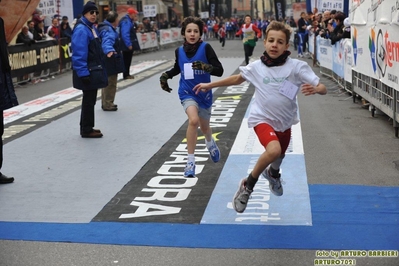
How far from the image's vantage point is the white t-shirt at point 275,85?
628 centimetres

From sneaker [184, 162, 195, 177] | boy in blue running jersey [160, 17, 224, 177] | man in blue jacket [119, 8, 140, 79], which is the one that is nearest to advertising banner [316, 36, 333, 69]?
man in blue jacket [119, 8, 140, 79]

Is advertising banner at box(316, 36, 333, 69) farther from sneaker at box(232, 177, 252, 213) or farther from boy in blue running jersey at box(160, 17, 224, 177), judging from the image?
sneaker at box(232, 177, 252, 213)

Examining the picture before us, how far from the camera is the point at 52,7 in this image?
26.7 meters

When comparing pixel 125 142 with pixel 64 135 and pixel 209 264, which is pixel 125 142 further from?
pixel 209 264

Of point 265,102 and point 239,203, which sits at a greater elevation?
point 265,102

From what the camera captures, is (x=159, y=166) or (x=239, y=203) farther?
(x=159, y=166)

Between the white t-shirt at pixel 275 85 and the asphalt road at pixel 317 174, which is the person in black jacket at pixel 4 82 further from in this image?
the white t-shirt at pixel 275 85

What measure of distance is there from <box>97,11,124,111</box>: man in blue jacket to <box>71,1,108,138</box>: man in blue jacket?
1944 millimetres

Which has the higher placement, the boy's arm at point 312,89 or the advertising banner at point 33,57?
the boy's arm at point 312,89

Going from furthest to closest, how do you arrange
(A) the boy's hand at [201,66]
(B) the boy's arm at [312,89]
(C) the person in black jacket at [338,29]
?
(C) the person in black jacket at [338,29] < (A) the boy's hand at [201,66] < (B) the boy's arm at [312,89]

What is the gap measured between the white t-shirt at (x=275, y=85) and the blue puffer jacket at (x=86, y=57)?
15.2 feet

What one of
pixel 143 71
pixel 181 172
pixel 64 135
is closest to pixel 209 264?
pixel 181 172

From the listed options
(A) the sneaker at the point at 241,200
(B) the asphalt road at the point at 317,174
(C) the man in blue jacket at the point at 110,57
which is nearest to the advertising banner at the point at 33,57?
(B) the asphalt road at the point at 317,174

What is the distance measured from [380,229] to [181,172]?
2.98 metres
